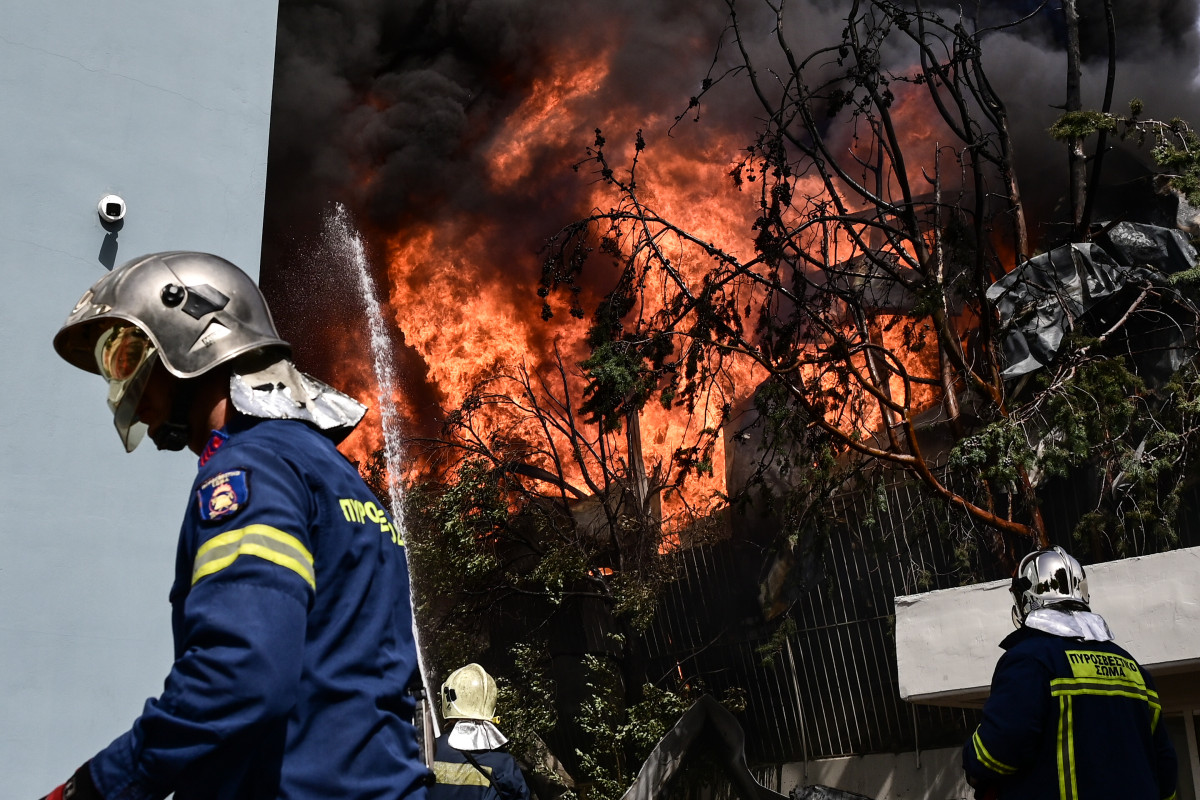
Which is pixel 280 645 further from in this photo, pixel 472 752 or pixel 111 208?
pixel 472 752

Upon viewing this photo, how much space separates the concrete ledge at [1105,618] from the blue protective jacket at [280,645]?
426 cm

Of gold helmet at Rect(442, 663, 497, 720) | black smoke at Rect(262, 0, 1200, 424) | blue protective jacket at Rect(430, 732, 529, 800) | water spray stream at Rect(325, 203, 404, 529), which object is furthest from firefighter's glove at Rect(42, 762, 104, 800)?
water spray stream at Rect(325, 203, 404, 529)

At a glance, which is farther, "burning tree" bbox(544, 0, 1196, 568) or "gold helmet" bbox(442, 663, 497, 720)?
"burning tree" bbox(544, 0, 1196, 568)

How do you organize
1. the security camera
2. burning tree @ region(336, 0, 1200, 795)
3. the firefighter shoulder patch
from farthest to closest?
burning tree @ region(336, 0, 1200, 795), the security camera, the firefighter shoulder patch

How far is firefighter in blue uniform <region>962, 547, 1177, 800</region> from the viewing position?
131 inches

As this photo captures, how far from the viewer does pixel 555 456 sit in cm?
1447

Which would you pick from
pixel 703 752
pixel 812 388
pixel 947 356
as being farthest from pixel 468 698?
pixel 947 356

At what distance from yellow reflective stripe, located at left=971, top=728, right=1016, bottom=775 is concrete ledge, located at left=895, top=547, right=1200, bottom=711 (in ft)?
6.71

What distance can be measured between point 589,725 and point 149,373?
10387mm

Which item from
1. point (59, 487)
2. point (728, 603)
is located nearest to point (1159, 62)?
point (728, 603)

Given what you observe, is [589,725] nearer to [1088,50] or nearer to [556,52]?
[1088,50]

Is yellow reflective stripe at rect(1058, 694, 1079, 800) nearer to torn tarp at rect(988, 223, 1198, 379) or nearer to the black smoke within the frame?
torn tarp at rect(988, 223, 1198, 379)

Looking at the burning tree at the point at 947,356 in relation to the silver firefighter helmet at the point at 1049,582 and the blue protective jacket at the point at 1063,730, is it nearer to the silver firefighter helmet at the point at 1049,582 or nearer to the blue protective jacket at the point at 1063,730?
the silver firefighter helmet at the point at 1049,582

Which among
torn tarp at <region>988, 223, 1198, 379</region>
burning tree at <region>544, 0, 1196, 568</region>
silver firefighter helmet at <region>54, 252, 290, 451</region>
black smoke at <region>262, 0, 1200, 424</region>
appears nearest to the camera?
silver firefighter helmet at <region>54, 252, 290, 451</region>
